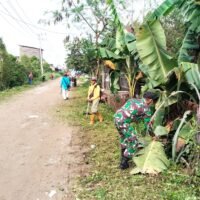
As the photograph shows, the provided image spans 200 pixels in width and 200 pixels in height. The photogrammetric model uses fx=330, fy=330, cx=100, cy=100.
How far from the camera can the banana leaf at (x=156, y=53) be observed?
23.0ft

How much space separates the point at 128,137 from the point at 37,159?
2.33 metres

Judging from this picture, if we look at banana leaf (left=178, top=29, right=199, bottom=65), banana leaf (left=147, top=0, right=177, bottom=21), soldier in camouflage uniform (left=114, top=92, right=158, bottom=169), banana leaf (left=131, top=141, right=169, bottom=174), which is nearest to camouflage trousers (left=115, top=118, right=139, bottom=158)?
soldier in camouflage uniform (left=114, top=92, right=158, bottom=169)

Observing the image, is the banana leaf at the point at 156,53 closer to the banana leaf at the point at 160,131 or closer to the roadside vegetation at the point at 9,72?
the banana leaf at the point at 160,131

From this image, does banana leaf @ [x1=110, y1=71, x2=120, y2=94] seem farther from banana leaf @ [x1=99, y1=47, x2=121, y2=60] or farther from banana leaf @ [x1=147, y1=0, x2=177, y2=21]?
banana leaf @ [x1=147, y1=0, x2=177, y2=21]

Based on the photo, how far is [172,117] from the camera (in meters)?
7.23

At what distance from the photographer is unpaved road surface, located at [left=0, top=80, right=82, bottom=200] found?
558 cm

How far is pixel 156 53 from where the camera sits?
7.06 m

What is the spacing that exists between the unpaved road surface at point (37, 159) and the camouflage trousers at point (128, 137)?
106 centimetres

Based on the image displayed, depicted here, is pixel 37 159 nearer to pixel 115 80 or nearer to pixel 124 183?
pixel 124 183

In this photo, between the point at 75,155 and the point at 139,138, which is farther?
the point at 75,155

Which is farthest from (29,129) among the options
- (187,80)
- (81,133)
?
(187,80)

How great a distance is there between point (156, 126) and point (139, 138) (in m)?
0.69

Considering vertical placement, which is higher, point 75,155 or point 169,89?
point 169,89

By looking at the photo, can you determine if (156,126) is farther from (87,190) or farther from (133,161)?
(87,190)
